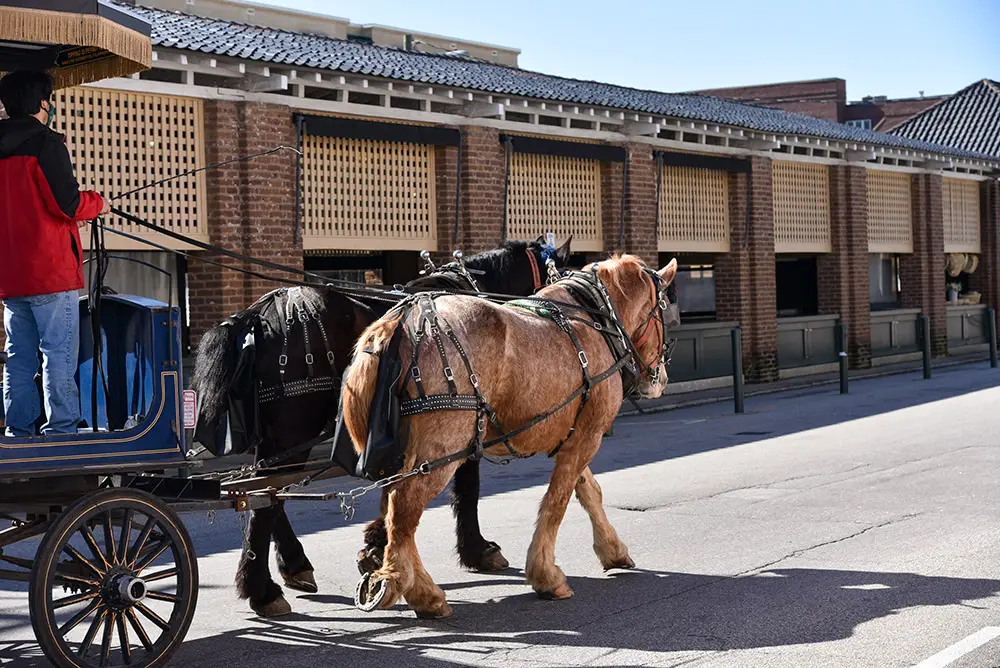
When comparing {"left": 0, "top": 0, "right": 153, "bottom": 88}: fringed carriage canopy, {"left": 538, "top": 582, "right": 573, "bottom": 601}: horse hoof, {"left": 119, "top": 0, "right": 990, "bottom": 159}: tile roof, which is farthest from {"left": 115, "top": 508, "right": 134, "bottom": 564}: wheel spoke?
{"left": 119, "top": 0, "right": 990, "bottom": 159}: tile roof

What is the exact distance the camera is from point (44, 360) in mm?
5922

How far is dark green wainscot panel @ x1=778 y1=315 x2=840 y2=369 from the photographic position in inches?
987

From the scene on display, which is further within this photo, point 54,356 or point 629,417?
point 629,417

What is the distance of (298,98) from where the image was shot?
1532cm

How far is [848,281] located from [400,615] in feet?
70.7

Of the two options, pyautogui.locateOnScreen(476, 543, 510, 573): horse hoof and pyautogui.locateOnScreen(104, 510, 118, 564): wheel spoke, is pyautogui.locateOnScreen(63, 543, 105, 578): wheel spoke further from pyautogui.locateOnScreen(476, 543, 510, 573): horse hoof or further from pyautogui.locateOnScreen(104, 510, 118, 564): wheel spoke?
pyautogui.locateOnScreen(476, 543, 510, 573): horse hoof

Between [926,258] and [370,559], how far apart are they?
2561 centimetres

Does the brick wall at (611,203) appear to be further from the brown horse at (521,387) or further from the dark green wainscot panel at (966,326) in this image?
the dark green wainscot panel at (966,326)

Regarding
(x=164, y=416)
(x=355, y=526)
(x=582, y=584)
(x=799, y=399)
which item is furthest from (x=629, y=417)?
(x=164, y=416)

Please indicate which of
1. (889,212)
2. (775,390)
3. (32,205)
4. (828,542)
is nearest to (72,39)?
(32,205)

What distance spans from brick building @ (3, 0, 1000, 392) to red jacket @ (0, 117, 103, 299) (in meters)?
7.74

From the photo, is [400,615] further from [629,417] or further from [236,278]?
[629,417]

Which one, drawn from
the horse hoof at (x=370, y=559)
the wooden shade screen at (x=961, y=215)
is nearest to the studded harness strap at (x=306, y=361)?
the horse hoof at (x=370, y=559)

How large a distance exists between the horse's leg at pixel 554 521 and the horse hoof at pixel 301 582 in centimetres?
139
